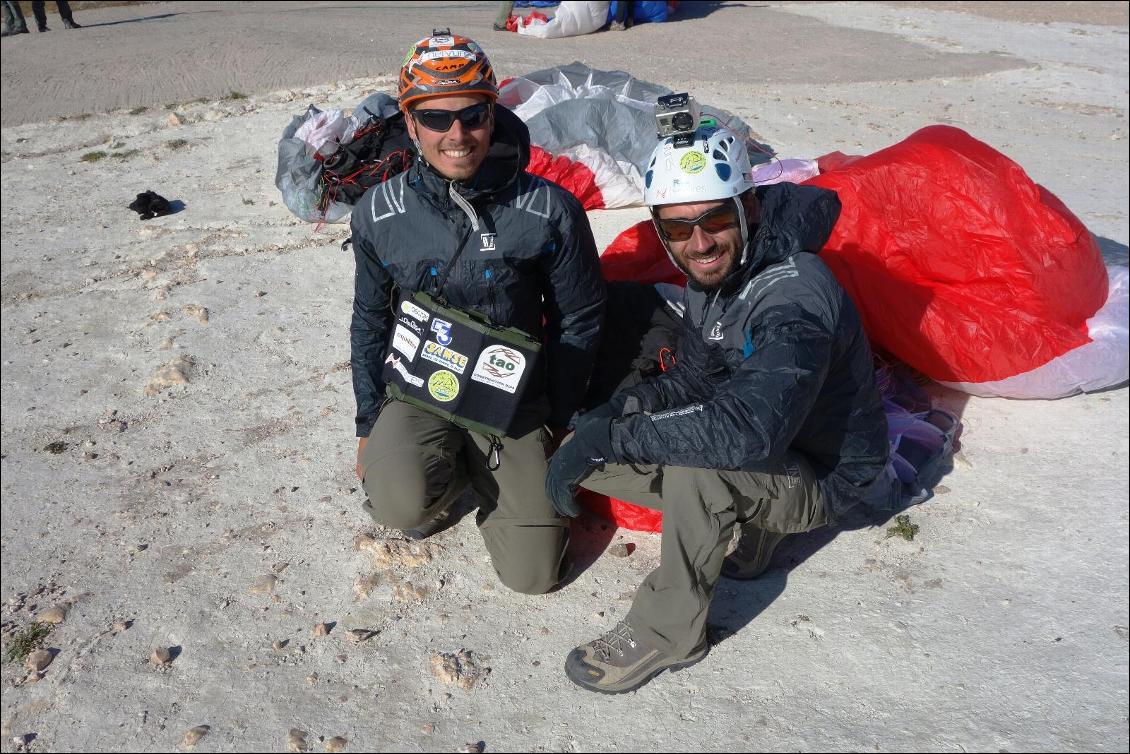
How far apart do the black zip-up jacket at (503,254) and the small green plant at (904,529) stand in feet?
3.91

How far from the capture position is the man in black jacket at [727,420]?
2.43 metres

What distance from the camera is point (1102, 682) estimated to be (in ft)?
8.45

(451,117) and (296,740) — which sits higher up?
(451,117)

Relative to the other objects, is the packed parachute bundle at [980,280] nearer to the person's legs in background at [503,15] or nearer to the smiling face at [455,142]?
the smiling face at [455,142]

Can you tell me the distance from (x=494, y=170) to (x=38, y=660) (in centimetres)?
206

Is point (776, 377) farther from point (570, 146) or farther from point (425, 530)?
point (570, 146)

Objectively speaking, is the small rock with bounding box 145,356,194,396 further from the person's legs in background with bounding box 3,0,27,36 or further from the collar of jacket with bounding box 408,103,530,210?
the person's legs in background with bounding box 3,0,27,36

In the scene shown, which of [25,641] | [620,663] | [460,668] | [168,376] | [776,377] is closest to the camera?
[776,377]

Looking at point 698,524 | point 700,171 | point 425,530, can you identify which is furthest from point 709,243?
point 425,530

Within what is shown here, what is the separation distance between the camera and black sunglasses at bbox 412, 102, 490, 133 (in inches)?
109

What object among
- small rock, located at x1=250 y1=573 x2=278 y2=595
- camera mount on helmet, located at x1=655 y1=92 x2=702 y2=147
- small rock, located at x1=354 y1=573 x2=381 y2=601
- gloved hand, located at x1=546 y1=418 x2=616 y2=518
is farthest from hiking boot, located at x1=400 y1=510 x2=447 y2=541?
camera mount on helmet, located at x1=655 y1=92 x2=702 y2=147

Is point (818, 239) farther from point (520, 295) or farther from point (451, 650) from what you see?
point (451, 650)

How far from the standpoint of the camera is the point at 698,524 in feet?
8.40

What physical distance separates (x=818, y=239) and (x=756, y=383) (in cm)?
54
